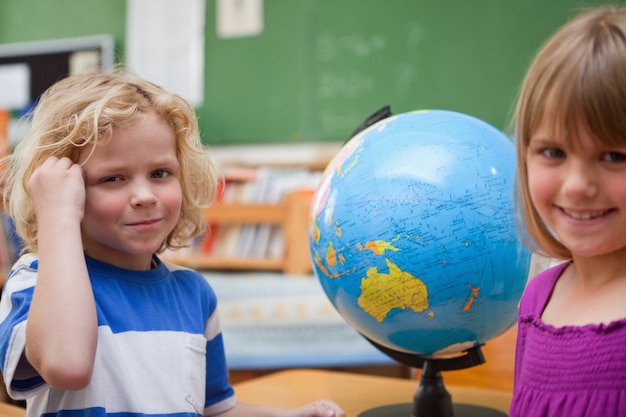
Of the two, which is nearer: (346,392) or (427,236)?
(427,236)

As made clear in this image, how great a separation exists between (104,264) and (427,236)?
535 millimetres

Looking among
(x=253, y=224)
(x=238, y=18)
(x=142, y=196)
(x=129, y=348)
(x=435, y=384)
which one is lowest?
(x=253, y=224)

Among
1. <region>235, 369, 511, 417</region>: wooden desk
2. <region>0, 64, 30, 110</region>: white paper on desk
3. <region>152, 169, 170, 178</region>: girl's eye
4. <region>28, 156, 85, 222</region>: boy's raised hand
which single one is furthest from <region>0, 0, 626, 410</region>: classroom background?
<region>28, 156, 85, 222</region>: boy's raised hand

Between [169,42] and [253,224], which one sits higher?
[169,42]

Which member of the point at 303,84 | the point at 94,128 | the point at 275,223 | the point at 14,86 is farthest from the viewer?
the point at 14,86

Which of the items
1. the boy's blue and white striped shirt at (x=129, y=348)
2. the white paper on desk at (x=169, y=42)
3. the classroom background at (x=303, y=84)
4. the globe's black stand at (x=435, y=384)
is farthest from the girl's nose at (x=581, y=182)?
the white paper on desk at (x=169, y=42)

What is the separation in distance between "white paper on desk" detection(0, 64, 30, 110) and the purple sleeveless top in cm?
549

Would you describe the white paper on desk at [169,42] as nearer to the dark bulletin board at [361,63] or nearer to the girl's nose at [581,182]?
the dark bulletin board at [361,63]

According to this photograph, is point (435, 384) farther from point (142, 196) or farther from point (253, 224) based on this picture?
point (253, 224)

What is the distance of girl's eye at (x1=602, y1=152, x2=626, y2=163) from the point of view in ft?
3.20

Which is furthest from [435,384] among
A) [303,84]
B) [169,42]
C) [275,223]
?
[169,42]

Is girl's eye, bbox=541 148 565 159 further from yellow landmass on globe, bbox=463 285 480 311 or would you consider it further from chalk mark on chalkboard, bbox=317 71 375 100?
chalk mark on chalkboard, bbox=317 71 375 100

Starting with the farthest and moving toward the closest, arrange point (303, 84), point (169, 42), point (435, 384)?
point (169, 42), point (303, 84), point (435, 384)

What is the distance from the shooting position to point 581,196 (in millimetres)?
981
